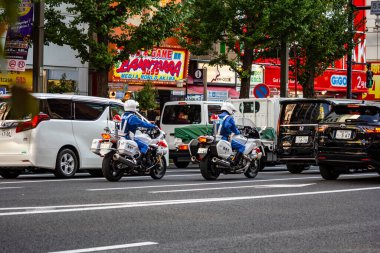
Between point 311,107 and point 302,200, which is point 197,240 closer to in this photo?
point 302,200

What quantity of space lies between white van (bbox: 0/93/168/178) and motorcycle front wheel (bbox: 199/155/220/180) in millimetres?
2860

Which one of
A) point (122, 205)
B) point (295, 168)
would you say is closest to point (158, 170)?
point (295, 168)

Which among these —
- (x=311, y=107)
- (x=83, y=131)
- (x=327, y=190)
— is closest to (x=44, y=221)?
(x=327, y=190)

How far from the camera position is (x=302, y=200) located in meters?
11.0

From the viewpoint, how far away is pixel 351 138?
15.0m

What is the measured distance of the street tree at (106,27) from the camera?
24.0 metres

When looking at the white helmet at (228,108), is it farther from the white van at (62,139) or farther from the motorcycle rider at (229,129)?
the white van at (62,139)

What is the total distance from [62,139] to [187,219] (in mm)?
8818

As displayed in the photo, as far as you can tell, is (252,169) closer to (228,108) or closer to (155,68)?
(228,108)

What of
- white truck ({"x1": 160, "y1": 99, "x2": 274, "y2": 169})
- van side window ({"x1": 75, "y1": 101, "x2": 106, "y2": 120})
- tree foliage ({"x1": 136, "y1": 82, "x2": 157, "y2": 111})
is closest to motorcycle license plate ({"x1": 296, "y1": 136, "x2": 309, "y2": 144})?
white truck ({"x1": 160, "y1": 99, "x2": 274, "y2": 169})

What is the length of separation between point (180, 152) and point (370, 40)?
45.0m

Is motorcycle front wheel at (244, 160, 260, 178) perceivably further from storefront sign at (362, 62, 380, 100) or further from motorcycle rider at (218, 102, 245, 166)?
storefront sign at (362, 62, 380, 100)

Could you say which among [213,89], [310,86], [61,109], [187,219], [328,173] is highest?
[213,89]

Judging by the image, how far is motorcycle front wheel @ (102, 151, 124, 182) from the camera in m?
14.9
